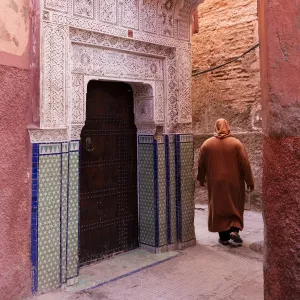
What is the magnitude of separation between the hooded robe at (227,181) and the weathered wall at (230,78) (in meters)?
2.07

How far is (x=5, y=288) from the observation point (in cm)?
291

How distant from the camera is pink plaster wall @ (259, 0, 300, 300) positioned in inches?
62.5

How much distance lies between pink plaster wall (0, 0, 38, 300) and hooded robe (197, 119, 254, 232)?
236 centimetres

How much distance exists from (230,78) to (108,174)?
3947 mm

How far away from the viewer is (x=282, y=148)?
5.31 feet

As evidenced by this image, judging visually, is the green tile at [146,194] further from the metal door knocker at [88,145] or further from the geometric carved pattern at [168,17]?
the geometric carved pattern at [168,17]

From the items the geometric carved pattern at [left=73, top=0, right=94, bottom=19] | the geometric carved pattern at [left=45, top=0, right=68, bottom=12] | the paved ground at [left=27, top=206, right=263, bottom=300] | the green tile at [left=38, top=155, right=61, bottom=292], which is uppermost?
the geometric carved pattern at [left=73, top=0, right=94, bottom=19]

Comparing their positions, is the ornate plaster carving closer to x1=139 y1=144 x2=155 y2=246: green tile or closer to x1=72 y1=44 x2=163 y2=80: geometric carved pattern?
x1=72 y1=44 x2=163 y2=80: geometric carved pattern

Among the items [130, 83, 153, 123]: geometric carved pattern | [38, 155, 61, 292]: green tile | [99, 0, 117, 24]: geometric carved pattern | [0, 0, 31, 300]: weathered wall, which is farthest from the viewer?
[130, 83, 153, 123]: geometric carved pattern

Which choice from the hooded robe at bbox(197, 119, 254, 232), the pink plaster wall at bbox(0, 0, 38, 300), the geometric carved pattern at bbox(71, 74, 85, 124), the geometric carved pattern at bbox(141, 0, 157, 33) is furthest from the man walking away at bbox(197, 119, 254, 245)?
the pink plaster wall at bbox(0, 0, 38, 300)

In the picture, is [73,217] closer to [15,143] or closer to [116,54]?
[15,143]

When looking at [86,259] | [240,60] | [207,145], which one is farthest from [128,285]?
[240,60]

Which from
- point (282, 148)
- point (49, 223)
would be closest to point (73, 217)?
point (49, 223)

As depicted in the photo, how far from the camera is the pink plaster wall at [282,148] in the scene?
159 centimetres
